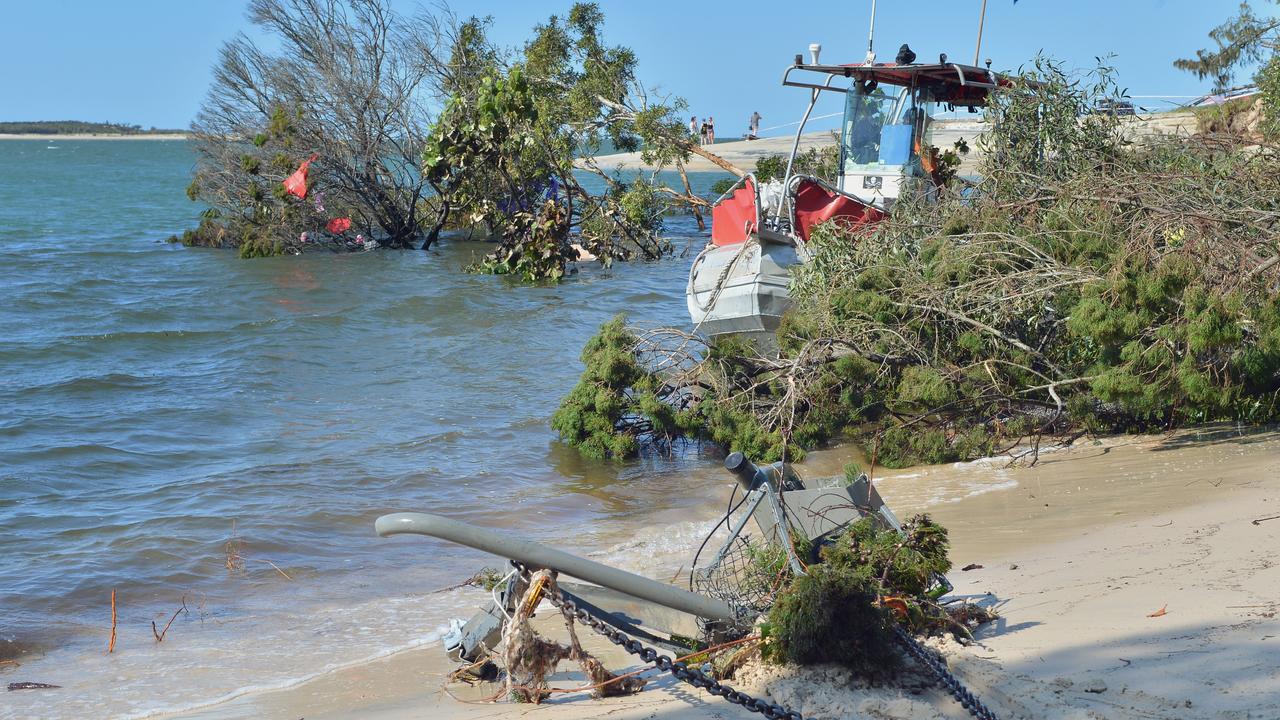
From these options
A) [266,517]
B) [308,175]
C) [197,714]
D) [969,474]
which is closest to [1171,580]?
[969,474]

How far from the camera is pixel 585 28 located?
23609 mm

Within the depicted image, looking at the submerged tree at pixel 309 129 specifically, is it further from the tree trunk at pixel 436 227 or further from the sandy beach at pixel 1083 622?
the sandy beach at pixel 1083 622

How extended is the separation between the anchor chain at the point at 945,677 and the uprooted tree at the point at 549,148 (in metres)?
17.1

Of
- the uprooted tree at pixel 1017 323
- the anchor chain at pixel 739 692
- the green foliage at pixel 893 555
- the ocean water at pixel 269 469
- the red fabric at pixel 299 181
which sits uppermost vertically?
the red fabric at pixel 299 181

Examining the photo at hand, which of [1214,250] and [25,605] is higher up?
[1214,250]

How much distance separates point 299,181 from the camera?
72.9 feet

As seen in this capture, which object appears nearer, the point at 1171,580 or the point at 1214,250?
the point at 1171,580

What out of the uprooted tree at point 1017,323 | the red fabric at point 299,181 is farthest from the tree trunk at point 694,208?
the uprooted tree at point 1017,323

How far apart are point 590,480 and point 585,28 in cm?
1651

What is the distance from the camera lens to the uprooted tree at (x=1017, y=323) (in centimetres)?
702

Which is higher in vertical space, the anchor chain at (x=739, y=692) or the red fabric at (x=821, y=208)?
the red fabric at (x=821, y=208)

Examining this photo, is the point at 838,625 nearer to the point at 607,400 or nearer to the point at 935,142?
the point at 607,400

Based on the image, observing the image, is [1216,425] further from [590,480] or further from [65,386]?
[65,386]

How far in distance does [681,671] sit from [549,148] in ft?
60.7
